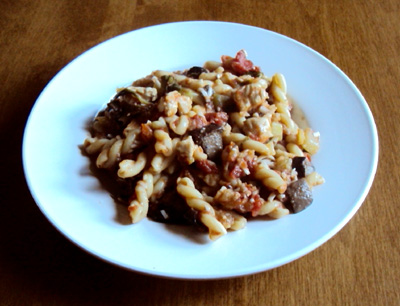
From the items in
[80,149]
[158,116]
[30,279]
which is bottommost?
[30,279]

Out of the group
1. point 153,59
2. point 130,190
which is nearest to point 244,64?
point 153,59

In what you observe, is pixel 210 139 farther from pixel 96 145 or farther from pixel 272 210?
pixel 96 145

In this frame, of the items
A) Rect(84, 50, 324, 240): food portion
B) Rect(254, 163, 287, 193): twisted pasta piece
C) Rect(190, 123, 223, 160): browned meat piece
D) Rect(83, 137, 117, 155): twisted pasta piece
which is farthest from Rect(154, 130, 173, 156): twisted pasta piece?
Rect(254, 163, 287, 193): twisted pasta piece

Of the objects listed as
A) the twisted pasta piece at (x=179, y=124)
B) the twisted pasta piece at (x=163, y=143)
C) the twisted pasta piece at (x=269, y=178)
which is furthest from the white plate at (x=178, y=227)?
the twisted pasta piece at (x=179, y=124)

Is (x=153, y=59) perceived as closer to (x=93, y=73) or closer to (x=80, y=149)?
(x=93, y=73)

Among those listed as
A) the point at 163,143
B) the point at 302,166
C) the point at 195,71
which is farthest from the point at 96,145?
the point at 302,166

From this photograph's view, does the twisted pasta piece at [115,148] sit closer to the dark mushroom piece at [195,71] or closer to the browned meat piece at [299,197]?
the dark mushroom piece at [195,71]
